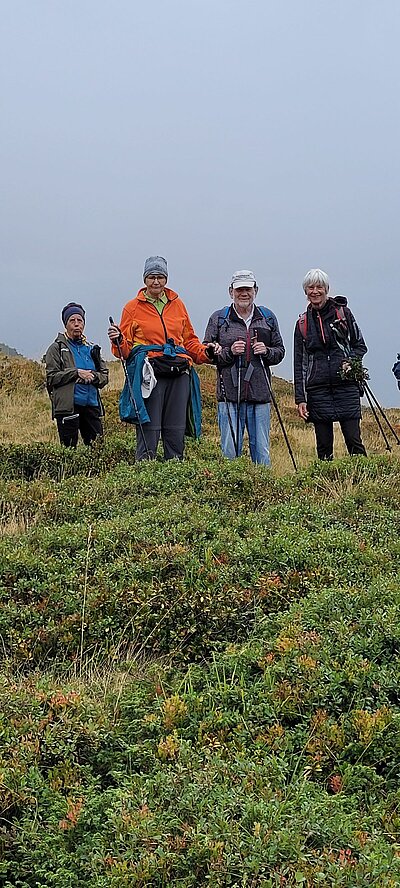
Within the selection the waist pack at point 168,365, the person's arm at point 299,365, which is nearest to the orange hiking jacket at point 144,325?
the waist pack at point 168,365

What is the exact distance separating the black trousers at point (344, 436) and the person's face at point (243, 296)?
4.64ft

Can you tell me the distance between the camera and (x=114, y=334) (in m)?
7.67

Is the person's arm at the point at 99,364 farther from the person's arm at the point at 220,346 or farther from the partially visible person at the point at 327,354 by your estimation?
the partially visible person at the point at 327,354

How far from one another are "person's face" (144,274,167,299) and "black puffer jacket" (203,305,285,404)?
690 millimetres

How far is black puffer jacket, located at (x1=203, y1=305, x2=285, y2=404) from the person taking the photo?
7.91 m

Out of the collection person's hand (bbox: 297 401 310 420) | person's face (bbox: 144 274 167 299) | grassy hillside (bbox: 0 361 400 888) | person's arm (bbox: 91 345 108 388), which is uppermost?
person's face (bbox: 144 274 167 299)

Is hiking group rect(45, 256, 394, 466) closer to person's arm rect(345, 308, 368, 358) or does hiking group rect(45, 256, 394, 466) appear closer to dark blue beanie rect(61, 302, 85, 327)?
person's arm rect(345, 308, 368, 358)

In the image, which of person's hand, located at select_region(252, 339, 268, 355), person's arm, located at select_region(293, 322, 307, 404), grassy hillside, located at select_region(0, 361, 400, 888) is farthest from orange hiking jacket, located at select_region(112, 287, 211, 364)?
grassy hillside, located at select_region(0, 361, 400, 888)

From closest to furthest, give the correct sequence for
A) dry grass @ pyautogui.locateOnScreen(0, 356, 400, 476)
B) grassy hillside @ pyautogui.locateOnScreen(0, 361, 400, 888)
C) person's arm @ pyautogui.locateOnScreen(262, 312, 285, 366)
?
grassy hillside @ pyautogui.locateOnScreen(0, 361, 400, 888)
person's arm @ pyautogui.locateOnScreen(262, 312, 285, 366)
dry grass @ pyautogui.locateOnScreen(0, 356, 400, 476)

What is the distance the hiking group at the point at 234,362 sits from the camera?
770 cm

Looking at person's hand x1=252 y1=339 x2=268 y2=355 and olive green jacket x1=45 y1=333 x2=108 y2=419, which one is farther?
olive green jacket x1=45 y1=333 x2=108 y2=419

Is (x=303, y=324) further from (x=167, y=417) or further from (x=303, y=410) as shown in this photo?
(x=167, y=417)

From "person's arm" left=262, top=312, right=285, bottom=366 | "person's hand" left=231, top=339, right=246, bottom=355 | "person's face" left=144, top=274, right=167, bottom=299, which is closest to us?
"person's face" left=144, top=274, right=167, bottom=299

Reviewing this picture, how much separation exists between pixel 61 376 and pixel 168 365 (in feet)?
5.21
